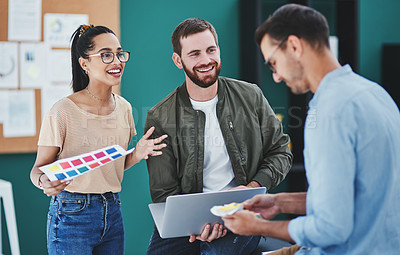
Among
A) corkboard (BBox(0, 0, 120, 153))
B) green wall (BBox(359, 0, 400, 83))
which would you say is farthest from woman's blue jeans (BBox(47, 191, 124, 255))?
green wall (BBox(359, 0, 400, 83))

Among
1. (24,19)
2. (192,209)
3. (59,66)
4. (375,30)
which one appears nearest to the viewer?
(192,209)

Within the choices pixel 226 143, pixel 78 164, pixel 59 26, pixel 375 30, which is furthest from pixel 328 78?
pixel 375 30

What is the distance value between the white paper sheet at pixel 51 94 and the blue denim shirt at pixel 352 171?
7.38 feet

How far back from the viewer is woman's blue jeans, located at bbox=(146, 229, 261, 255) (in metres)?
1.97

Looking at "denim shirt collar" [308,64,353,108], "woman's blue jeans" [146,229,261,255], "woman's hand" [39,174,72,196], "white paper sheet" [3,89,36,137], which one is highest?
"denim shirt collar" [308,64,353,108]

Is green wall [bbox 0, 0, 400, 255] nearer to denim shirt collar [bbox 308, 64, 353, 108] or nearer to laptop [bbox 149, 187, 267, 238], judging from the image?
laptop [bbox 149, 187, 267, 238]

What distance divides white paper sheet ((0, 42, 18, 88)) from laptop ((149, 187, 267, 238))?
1787 millimetres

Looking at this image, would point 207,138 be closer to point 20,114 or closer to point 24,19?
→ point 20,114

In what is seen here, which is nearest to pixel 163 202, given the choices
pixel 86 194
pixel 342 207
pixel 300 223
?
pixel 86 194

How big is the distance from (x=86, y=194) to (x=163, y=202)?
1.21 feet

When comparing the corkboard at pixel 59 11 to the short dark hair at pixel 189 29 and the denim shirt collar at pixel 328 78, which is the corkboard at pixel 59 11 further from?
the denim shirt collar at pixel 328 78

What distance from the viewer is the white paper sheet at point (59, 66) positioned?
3.07 metres

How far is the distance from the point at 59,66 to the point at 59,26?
0.28 metres

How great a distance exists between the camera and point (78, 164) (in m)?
1.72
